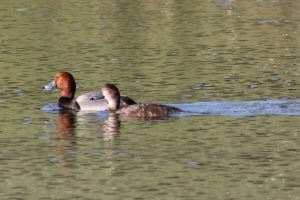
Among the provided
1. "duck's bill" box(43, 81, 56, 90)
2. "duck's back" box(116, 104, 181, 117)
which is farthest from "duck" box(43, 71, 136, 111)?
"duck's back" box(116, 104, 181, 117)

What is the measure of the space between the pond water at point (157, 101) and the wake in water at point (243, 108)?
3cm

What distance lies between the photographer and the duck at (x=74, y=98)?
21.5 metres

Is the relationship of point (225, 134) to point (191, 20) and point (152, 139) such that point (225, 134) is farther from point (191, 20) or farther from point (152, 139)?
point (191, 20)

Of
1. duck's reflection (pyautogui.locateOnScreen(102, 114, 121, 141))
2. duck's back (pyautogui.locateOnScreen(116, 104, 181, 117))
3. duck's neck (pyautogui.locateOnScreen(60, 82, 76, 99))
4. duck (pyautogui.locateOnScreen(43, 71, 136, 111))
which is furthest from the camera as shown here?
duck's neck (pyautogui.locateOnScreen(60, 82, 76, 99))

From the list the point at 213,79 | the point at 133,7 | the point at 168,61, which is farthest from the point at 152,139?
the point at 133,7

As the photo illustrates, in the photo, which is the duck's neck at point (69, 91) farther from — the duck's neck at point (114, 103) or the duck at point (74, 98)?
the duck's neck at point (114, 103)

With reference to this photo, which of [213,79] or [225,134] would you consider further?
[213,79]

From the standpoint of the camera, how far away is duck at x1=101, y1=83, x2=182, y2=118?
20.0 metres

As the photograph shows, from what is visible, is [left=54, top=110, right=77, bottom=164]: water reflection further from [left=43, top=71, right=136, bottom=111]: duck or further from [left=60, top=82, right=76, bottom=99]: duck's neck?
[left=60, top=82, right=76, bottom=99]: duck's neck

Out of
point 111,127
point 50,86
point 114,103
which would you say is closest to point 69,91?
point 50,86

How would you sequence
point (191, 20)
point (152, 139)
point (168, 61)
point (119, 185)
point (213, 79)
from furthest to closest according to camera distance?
point (191, 20)
point (168, 61)
point (213, 79)
point (152, 139)
point (119, 185)

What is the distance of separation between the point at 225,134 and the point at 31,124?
3150mm

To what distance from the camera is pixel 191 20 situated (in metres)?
34.8

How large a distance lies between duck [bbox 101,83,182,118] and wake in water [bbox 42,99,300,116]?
22cm
